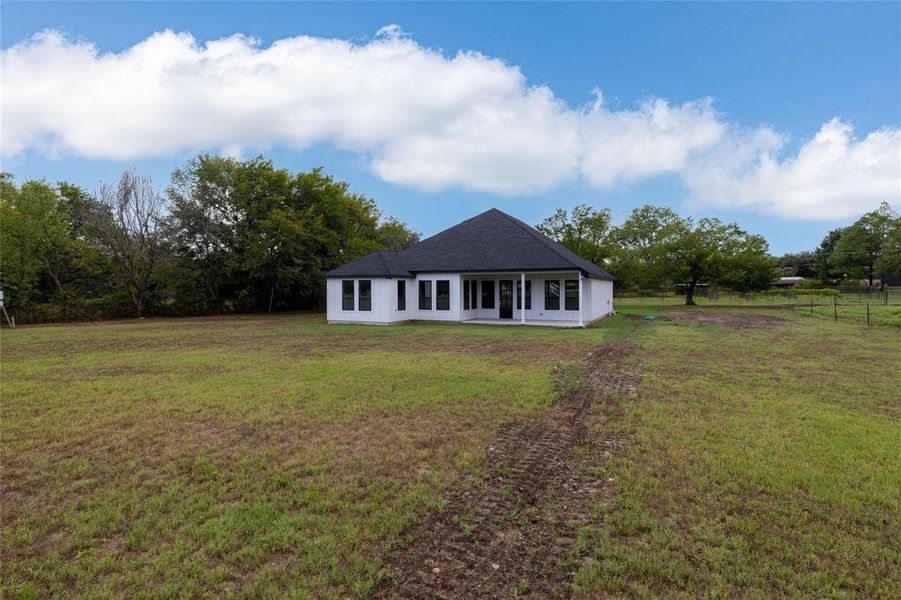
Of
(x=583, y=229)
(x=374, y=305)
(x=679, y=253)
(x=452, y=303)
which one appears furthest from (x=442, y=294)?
(x=679, y=253)

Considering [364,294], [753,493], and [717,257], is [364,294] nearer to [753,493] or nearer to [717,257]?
[753,493]

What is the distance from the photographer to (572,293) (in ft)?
64.0

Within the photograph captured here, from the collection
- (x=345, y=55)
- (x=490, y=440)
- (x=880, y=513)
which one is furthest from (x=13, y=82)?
(x=880, y=513)

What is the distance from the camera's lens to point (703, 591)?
93.1 inches

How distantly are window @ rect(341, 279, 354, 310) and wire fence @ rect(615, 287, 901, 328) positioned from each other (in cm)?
2027

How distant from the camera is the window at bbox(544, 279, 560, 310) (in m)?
19.8

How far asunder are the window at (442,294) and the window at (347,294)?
380cm

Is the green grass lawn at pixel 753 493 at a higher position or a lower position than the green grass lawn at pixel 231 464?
lower

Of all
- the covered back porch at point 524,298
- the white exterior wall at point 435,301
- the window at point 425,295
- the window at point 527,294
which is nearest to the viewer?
the covered back porch at point 524,298

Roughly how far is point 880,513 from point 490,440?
3038mm

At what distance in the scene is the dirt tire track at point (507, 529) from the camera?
7.99 feet

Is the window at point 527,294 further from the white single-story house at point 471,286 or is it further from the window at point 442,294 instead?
the window at point 442,294

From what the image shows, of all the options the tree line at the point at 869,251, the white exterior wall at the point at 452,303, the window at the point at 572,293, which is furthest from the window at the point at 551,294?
the tree line at the point at 869,251

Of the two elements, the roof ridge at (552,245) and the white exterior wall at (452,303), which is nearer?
the roof ridge at (552,245)
